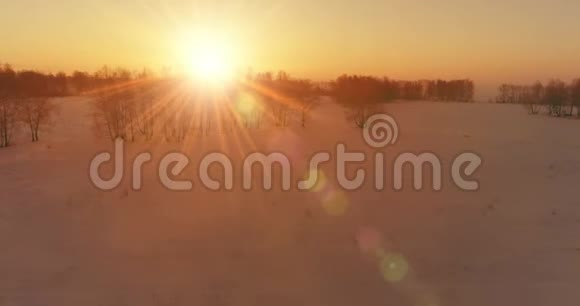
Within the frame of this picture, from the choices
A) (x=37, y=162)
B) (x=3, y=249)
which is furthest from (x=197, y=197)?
(x=37, y=162)

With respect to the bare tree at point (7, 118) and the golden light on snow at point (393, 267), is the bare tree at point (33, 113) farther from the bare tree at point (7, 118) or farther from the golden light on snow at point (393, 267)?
the golden light on snow at point (393, 267)

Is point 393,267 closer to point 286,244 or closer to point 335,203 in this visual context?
point 286,244

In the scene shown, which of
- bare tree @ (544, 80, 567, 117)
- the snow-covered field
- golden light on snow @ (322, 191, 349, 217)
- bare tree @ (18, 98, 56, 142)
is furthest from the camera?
bare tree @ (544, 80, 567, 117)

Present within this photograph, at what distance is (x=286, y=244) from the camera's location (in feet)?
22.4

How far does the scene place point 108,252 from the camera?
641 centimetres

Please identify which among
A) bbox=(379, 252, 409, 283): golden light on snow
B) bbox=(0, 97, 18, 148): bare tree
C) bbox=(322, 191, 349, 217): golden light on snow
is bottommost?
bbox=(379, 252, 409, 283): golden light on snow

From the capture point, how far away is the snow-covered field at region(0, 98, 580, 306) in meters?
5.31

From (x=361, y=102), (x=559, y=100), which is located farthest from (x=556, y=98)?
(x=361, y=102)

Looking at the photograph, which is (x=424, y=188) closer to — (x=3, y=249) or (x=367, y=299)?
(x=367, y=299)

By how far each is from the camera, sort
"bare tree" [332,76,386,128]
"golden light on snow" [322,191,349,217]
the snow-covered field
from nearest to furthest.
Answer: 1. the snow-covered field
2. "golden light on snow" [322,191,349,217]
3. "bare tree" [332,76,386,128]

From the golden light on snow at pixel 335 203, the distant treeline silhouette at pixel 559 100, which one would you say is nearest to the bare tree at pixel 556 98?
the distant treeline silhouette at pixel 559 100

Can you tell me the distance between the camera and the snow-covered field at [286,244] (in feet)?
17.4

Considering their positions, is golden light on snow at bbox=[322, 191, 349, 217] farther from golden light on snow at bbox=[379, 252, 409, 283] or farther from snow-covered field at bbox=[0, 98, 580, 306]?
golden light on snow at bbox=[379, 252, 409, 283]

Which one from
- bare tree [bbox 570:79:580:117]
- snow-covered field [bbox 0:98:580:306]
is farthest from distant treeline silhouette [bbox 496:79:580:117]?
snow-covered field [bbox 0:98:580:306]
